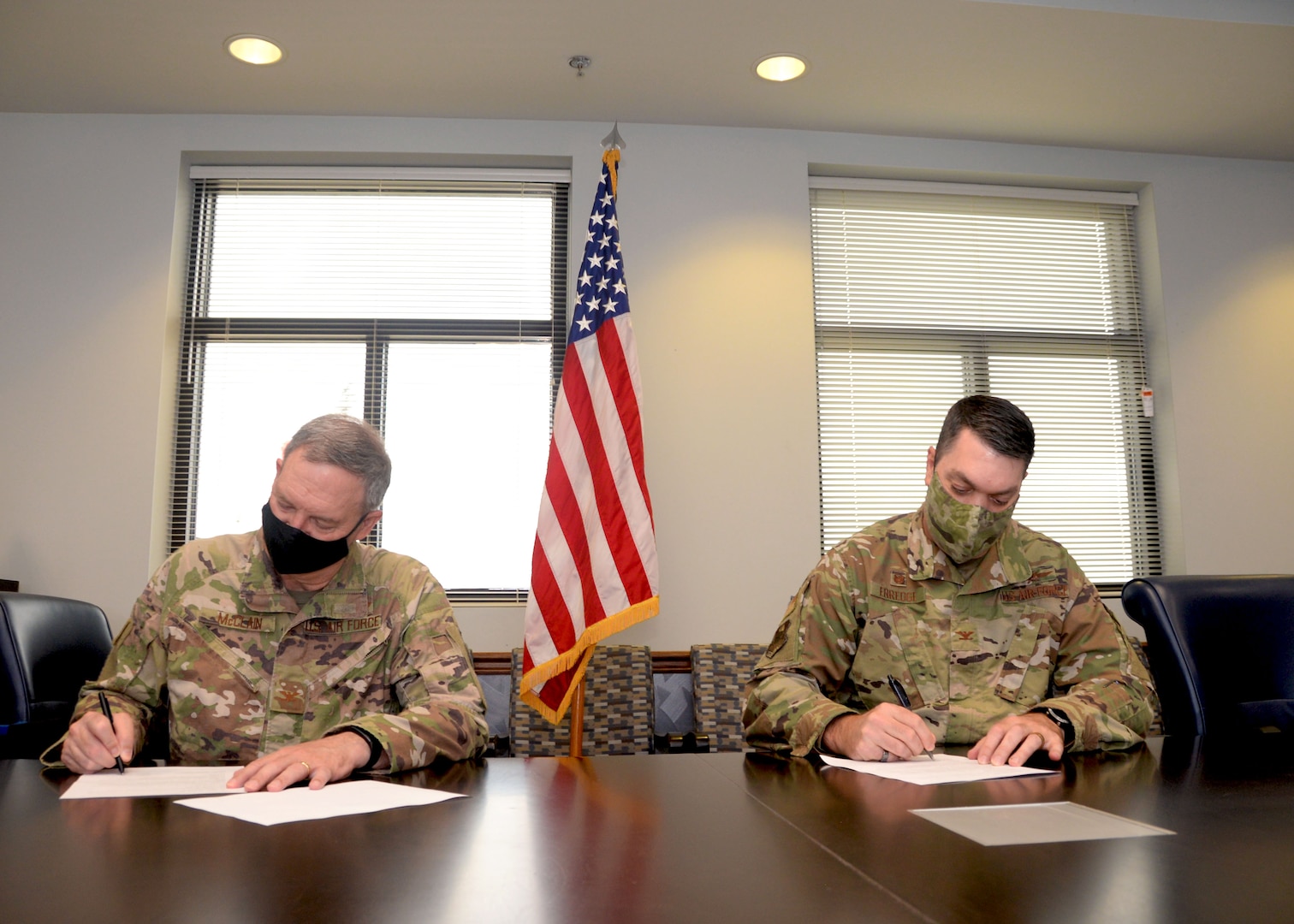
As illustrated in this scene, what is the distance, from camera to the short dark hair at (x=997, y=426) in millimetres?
1891

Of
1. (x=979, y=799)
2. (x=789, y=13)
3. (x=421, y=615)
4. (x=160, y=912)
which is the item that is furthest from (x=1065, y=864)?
(x=789, y=13)

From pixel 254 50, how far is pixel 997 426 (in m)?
2.96

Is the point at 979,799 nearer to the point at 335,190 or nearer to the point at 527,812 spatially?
the point at 527,812

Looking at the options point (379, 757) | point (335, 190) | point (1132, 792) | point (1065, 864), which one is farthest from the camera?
point (335, 190)

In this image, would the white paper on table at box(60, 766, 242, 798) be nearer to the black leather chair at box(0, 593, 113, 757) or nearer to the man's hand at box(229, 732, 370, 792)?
the man's hand at box(229, 732, 370, 792)

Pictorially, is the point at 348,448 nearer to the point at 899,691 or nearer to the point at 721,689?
the point at 899,691

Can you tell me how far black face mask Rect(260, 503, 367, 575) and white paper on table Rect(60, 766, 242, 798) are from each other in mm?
416

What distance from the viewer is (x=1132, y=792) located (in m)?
1.25

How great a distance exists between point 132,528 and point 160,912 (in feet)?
10.9

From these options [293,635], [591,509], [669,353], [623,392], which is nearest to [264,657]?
[293,635]

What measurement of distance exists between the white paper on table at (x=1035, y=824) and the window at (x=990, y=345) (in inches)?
118

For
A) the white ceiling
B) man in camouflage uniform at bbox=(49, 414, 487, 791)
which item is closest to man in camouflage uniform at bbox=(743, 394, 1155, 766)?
man in camouflage uniform at bbox=(49, 414, 487, 791)

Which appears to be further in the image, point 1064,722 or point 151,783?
point 1064,722

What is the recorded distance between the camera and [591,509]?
3.24 meters
